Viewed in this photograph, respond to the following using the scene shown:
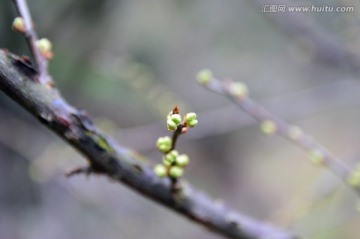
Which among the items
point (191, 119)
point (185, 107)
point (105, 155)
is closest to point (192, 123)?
point (191, 119)

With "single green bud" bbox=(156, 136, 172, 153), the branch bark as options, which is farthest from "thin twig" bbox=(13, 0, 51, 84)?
"single green bud" bbox=(156, 136, 172, 153)

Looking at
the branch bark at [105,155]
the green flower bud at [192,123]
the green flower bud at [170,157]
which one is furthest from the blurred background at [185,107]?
the green flower bud at [192,123]

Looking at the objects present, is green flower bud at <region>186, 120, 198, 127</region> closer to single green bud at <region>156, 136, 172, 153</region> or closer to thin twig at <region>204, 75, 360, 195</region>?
single green bud at <region>156, 136, 172, 153</region>

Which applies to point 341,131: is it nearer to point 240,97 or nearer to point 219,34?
point 219,34

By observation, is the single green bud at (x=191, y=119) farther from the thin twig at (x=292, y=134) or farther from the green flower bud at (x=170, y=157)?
the thin twig at (x=292, y=134)

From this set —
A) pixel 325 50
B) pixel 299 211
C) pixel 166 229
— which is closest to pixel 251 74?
pixel 166 229
